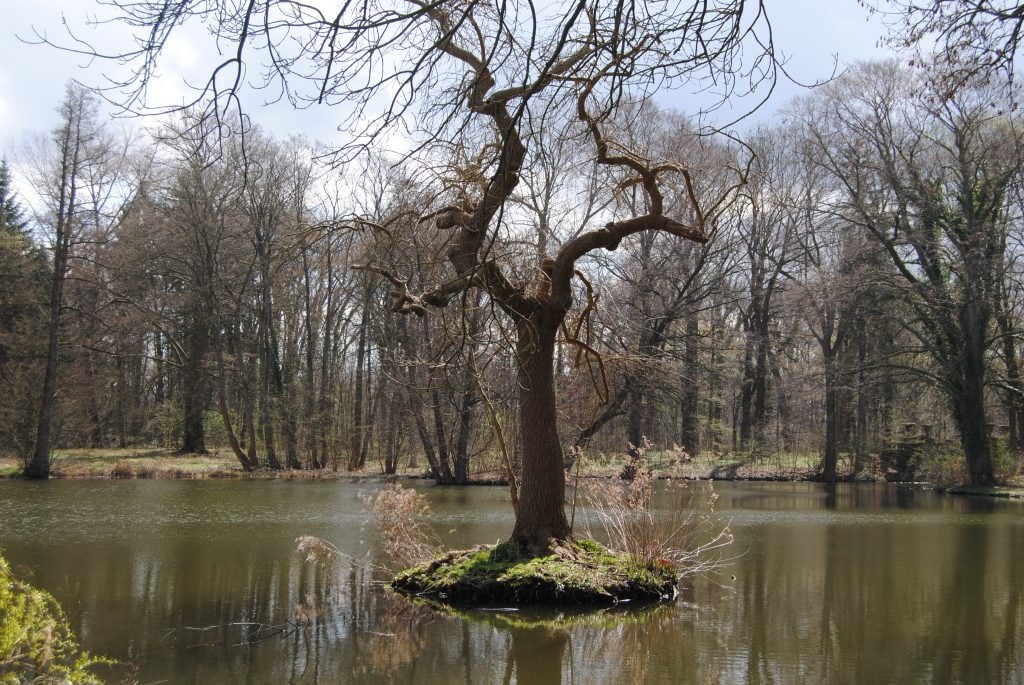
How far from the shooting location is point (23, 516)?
15.1 metres

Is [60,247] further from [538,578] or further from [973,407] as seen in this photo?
[973,407]

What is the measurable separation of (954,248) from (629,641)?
70.8 feet

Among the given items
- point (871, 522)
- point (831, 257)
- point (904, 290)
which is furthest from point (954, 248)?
point (871, 522)

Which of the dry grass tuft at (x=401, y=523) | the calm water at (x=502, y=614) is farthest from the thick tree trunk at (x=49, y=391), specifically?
the dry grass tuft at (x=401, y=523)

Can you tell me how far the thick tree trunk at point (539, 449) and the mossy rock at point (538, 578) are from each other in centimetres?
21

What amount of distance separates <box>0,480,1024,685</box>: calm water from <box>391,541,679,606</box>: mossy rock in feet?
1.09

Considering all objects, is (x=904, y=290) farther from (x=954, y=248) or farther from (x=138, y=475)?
(x=138, y=475)

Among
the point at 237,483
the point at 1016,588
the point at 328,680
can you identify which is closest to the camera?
the point at 328,680

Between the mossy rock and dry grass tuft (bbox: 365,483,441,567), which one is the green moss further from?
dry grass tuft (bbox: 365,483,441,567)

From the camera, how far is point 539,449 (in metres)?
9.35

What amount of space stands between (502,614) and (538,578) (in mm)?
530

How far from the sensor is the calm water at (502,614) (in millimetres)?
6586

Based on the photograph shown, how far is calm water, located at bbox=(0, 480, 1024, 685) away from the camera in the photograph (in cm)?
659

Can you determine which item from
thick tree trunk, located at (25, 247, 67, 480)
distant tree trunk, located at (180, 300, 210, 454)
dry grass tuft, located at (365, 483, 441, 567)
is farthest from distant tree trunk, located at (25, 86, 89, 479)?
dry grass tuft, located at (365, 483, 441, 567)
